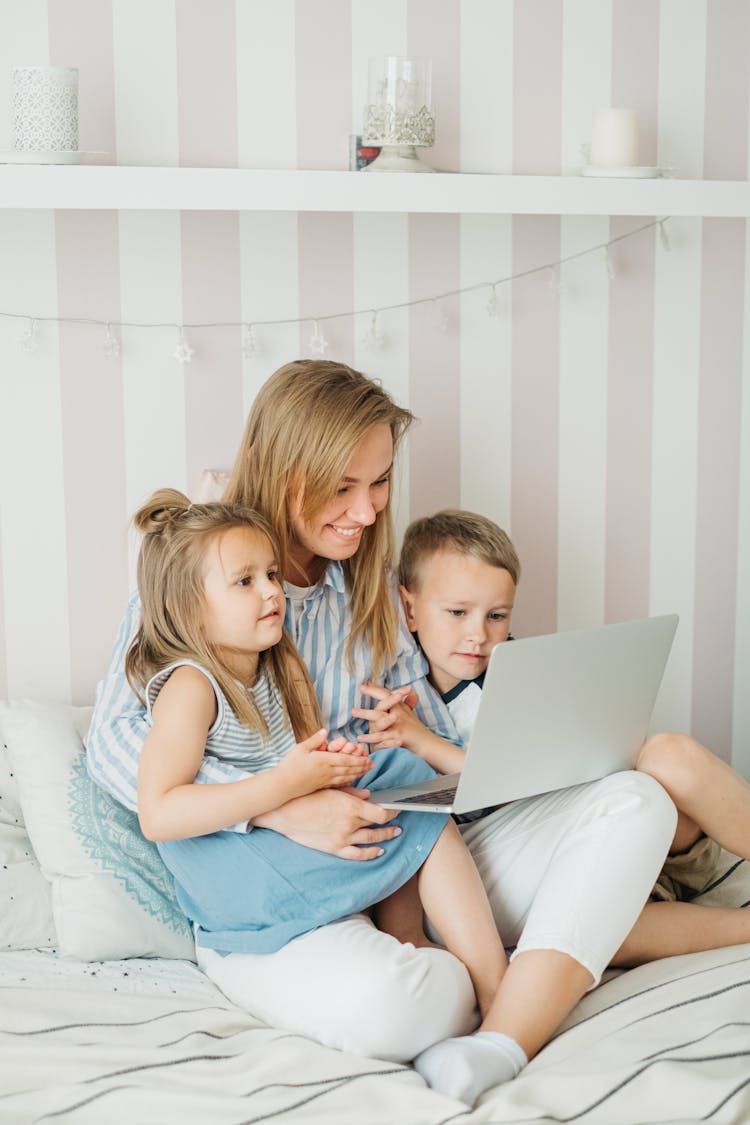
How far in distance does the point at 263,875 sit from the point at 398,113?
1.19 m

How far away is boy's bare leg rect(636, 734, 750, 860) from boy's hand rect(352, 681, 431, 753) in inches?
12.3

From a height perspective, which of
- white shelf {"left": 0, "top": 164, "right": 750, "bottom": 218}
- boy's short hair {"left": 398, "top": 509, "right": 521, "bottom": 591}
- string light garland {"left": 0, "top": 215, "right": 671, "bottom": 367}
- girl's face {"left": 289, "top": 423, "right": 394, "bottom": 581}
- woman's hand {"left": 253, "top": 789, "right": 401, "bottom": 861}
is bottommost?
woman's hand {"left": 253, "top": 789, "right": 401, "bottom": 861}

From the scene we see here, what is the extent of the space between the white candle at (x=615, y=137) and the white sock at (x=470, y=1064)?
1.39 m

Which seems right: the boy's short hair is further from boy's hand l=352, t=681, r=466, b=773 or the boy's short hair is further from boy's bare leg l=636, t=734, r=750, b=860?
boy's bare leg l=636, t=734, r=750, b=860

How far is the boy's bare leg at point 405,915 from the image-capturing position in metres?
1.66

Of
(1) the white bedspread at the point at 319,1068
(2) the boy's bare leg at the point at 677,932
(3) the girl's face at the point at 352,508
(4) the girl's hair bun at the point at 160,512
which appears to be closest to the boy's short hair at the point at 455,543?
(3) the girl's face at the point at 352,508

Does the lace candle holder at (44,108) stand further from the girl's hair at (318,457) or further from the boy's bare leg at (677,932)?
the boy's bare leg at (677,932)

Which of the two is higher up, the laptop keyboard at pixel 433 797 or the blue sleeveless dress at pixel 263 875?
the laptop keyboard at pixel 433 797

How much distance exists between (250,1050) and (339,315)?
1.24m

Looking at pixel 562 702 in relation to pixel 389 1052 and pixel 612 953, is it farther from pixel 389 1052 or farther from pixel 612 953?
pixel 389 1052

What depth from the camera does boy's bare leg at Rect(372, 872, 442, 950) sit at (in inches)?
65.4

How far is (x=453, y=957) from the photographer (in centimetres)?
152

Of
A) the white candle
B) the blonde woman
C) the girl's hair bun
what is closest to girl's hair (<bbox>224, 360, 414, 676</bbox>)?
the blonde woman

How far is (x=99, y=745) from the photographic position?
1.75m
